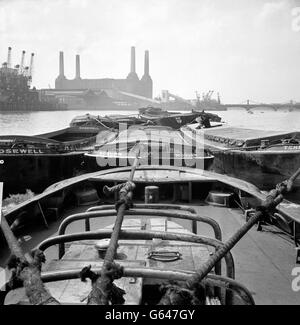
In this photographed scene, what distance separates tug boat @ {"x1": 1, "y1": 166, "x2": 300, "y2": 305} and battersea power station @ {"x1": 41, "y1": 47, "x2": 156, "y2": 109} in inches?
4762

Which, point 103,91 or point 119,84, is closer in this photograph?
point 103,91

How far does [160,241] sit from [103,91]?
13643 cm

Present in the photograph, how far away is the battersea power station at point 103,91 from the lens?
13250 cm

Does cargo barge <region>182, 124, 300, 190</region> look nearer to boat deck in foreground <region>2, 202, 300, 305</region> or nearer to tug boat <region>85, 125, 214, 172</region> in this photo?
tug boat <region>85, 125, 214, 172</region>

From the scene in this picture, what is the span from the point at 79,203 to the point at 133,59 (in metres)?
154

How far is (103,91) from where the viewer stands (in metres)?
136

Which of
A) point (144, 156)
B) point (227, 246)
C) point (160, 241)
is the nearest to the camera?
point (227, 246)

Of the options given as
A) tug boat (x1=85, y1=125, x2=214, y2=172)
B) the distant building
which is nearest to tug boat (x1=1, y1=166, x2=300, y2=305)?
tug boat (x1=85, y1=125, x2=214, y2=172)

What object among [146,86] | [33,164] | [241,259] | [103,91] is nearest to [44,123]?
[33,164]

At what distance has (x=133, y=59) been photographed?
154125 mm

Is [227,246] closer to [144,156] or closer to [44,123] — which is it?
[144,156]

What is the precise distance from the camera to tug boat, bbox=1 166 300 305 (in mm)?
2887
